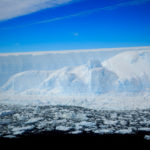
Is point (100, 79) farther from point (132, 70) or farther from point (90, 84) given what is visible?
point (132, 70)

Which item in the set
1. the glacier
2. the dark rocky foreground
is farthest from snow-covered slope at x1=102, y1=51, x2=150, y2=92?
the dark rocky foreground

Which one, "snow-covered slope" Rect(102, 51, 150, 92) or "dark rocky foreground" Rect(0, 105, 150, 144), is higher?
"snow-covered slope" Rect(102, 51, 150, 92)

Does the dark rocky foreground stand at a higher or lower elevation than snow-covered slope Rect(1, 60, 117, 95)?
lower

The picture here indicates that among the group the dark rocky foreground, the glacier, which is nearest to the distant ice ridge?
the glacier

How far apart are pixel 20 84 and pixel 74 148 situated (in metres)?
51.6

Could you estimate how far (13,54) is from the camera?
70.4 m

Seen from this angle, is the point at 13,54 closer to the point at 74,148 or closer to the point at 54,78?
the point at 54,78

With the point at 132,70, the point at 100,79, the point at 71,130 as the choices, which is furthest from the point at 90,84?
the point at 71,130

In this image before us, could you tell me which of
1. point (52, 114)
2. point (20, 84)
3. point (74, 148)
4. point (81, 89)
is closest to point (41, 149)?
point (74, 148)

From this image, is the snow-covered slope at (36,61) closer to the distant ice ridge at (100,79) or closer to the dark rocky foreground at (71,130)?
the distant ice ridge at (100,79)

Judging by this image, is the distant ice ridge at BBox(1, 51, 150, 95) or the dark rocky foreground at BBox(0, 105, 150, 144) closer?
the dark rocky foreground at BBox(0, 105, 150, 144)

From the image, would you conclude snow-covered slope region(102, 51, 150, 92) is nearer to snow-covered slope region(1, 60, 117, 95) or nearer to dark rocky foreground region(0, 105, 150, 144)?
snow-covered slope region(1, 60, 117, 95)

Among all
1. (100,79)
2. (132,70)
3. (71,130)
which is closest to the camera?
(71,130)

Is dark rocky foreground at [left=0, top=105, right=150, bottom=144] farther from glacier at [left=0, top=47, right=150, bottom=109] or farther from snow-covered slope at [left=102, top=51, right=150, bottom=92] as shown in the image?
snow-covered slope at [left=102, top=51, right=150, bottom=92]
